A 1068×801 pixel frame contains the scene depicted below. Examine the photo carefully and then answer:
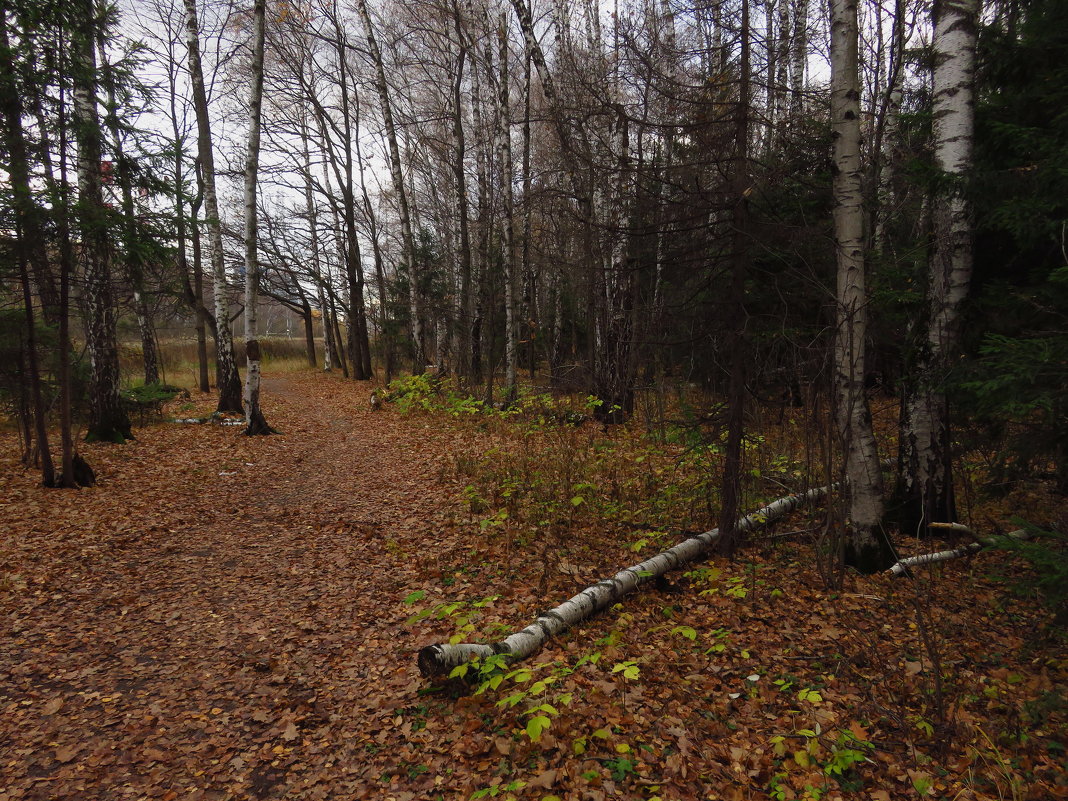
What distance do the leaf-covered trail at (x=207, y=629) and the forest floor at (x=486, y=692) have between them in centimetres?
2

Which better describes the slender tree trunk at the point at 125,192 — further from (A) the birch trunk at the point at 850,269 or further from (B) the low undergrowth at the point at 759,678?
(A) the birch trunk at the point at 850,269

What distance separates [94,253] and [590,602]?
819 cm

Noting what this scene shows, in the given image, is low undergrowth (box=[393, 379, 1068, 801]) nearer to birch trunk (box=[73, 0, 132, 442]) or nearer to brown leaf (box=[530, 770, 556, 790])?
brown leaf (box=[530, 770, 556, 790])

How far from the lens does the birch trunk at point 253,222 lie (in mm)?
11516

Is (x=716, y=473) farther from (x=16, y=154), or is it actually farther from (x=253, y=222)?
(x=253, y=222)

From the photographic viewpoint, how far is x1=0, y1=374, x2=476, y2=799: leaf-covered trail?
3412 mm

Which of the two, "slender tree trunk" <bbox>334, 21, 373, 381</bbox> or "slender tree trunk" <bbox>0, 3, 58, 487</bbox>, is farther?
"slender tree trunk" <bbox>334, 21, 373, 381</bbox>

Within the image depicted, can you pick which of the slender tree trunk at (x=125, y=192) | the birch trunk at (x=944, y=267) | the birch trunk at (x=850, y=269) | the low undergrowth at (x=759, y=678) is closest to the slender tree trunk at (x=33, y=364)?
the slender tree trunk at (x=125, y=192)

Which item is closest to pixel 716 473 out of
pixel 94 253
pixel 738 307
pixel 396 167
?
pixel 738 307

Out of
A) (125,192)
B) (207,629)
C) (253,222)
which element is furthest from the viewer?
(253,222)

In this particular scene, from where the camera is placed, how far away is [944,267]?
516 centimetres

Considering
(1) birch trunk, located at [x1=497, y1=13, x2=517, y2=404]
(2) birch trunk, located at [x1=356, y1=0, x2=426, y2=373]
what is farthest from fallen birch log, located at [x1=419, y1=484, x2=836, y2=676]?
(2) birch trunk, located at [x1=356, y1=0, x2=426, y2=373]

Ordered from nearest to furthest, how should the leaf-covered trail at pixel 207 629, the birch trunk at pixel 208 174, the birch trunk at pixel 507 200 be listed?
the leaf-covered trail at pixel 207 629 < the birch trunk at pixel 208 174 < the birch trunk at pixel 507 200

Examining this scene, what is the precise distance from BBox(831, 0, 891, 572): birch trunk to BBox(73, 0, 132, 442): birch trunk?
343 inches
